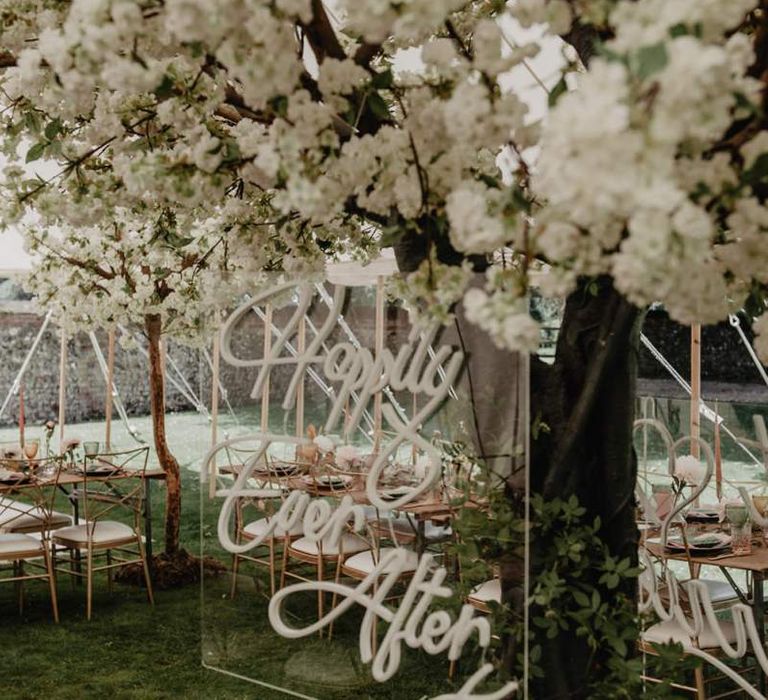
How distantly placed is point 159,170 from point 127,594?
4546 millimetres

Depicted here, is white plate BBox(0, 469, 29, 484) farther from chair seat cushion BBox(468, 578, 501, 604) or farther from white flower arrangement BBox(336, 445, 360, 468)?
chair seat cushion BBox(468, 578, 501, 604)

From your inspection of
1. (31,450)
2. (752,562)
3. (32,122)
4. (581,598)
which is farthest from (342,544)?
(31,450)

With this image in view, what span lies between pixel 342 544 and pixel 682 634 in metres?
1.80

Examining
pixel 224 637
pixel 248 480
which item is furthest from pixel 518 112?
pixel 224 637

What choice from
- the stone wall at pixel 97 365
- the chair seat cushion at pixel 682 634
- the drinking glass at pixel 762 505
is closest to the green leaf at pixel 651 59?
the chair seat cushion at pixel 682 634

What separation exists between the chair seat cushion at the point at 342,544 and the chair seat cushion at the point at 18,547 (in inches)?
118

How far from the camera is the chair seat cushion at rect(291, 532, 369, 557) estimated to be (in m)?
2.74

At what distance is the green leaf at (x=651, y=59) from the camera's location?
129 centimetres

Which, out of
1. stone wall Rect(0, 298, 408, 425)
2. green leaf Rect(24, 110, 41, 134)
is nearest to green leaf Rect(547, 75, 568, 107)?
green leaf Rect(24, 110, 41, 134)

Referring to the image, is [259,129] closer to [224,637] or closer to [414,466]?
[414,466]

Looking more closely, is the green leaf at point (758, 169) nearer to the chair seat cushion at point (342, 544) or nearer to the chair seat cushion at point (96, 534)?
the chair seat cushion at point (342, 544)

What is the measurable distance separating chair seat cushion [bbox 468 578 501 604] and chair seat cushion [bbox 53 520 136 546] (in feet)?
11.6

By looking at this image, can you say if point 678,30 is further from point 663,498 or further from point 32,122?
point 663,498

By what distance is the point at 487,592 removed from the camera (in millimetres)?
2590
